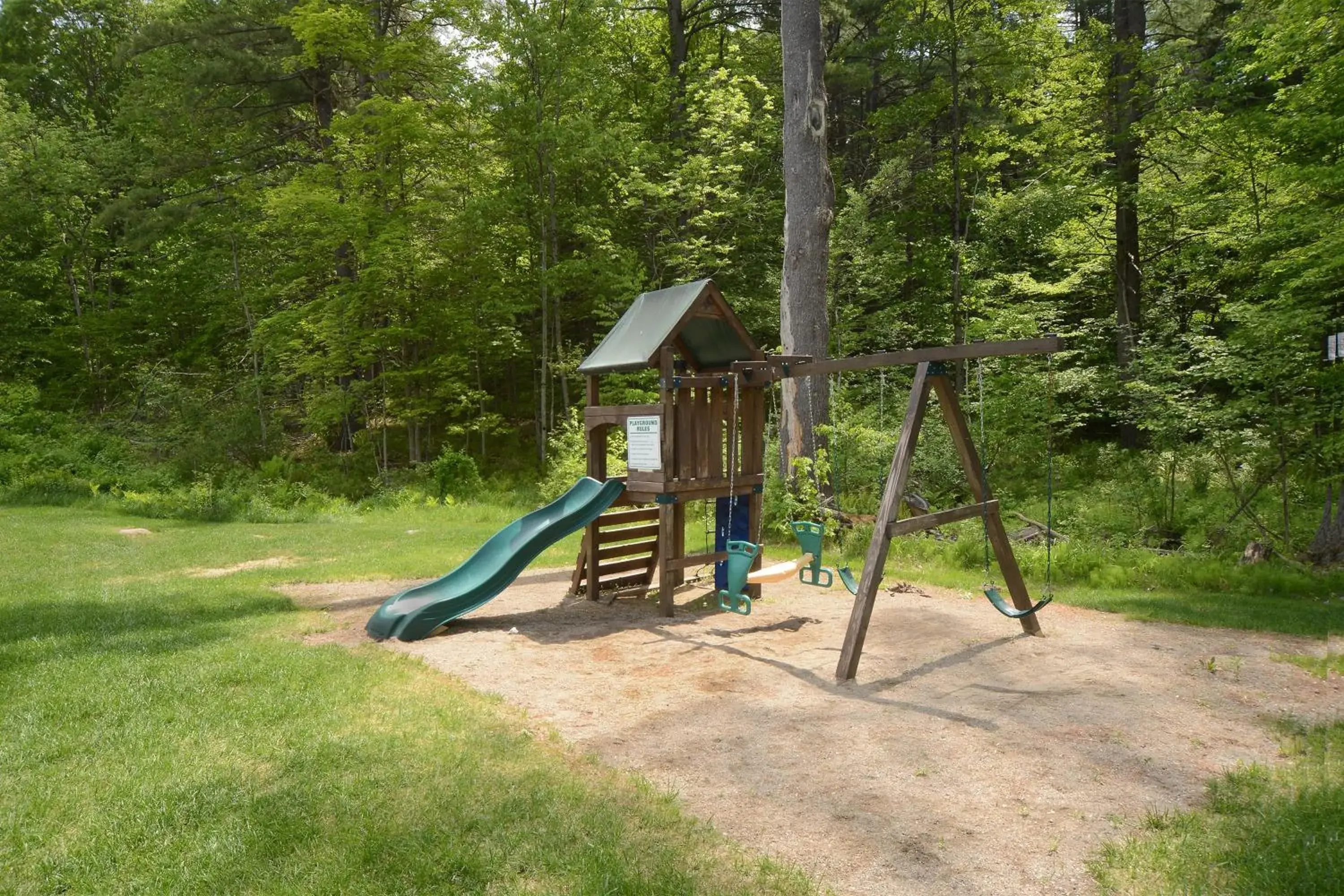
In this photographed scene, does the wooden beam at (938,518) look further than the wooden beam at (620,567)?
No

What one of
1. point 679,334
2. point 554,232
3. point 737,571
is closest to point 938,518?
point 737,571

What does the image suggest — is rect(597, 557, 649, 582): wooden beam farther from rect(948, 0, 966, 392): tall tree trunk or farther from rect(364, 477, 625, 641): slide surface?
rect(948, 0, 966, 392): tall tree trunk

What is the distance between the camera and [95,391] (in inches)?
840

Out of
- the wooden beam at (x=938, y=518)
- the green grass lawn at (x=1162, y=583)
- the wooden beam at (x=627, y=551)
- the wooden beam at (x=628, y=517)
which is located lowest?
the green grass lawn at (x=1162, y=583)

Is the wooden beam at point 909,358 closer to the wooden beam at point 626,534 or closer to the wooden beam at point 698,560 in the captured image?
the wooden beam at point 698,560

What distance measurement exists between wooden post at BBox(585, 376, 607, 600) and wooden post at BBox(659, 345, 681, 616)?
0.85m

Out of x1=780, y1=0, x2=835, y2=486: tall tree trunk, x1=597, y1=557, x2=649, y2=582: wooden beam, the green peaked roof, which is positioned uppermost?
x1=780, y1=0, x2=835, y2=486: tall tree trunk

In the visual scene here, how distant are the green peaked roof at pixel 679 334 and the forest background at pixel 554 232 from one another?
11.6 feet

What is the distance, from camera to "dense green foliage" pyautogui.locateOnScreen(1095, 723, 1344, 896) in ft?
9.02

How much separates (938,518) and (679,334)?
117 inches

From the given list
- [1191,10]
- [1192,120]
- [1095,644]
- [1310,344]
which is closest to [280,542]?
[1095,644]

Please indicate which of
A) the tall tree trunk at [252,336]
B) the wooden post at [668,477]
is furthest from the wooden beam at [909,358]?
the tall tree trunk at [252,336]

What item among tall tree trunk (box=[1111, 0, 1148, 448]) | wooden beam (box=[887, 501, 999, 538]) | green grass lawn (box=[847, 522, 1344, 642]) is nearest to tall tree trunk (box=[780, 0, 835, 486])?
green grass lawn (box=[847, 522, 1344, 642])

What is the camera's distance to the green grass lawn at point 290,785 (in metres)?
2.91
